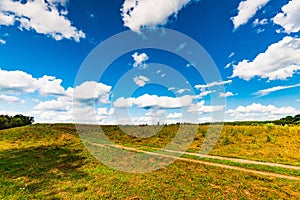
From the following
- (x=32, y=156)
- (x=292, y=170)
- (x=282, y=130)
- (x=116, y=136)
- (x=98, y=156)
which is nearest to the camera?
(x=292, y=170)

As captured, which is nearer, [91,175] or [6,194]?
[6,194]

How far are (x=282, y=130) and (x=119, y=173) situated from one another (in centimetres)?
2311

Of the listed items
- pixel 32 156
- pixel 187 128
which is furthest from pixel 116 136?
pixel 32 156

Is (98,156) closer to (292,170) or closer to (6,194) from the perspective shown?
(6,194)

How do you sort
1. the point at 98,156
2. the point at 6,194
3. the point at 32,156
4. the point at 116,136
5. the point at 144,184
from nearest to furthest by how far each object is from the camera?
the point at 6,194, the point at 144,184, the point at 98,156, the point at 32,156, the point at 116,136

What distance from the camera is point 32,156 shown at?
19594mm

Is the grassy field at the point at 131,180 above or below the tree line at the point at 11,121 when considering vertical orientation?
below

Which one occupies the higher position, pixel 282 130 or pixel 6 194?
pixel 282 130

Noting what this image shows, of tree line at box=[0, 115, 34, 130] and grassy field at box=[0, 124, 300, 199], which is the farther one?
tree line at box=[0, 115, 34, 130]

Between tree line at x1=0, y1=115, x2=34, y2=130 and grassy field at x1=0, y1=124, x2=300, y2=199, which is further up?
tree line at x1=0, y1=115, x2=34, y2=130

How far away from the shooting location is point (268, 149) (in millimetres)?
20172

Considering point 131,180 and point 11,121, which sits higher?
point 11,121

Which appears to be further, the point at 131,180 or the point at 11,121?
the point at 11,121

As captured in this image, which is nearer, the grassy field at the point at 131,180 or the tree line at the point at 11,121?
the grassy field at the point at 131,180
